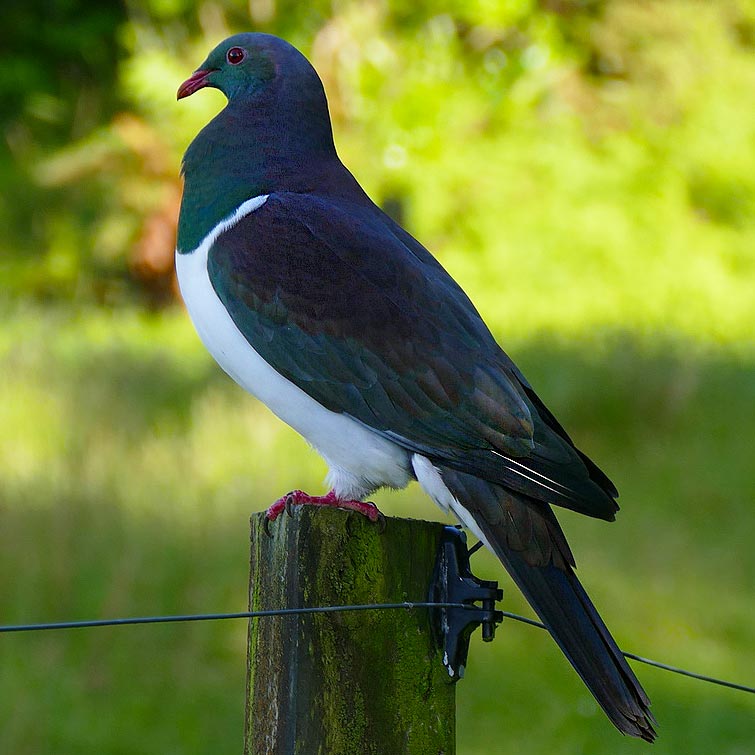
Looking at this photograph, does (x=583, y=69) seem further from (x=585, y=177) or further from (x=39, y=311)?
(x=39, y=311)

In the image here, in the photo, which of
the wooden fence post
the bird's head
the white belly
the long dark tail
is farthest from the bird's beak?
the wooden fence post

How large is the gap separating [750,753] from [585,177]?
8.65 metres

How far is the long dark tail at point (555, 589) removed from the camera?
2143 millimetres

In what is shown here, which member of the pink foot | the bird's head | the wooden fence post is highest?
the bird's head

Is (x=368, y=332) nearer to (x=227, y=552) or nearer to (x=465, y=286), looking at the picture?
(x=227, y=552)

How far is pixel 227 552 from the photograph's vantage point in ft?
17.4

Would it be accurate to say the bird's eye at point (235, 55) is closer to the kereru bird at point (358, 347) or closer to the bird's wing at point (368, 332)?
the kereru bird at point (358, 347)

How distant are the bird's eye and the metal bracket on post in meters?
1.33

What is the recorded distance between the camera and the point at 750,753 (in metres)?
4.63

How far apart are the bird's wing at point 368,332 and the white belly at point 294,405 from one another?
30 mm

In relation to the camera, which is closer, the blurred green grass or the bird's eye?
the bird's eye

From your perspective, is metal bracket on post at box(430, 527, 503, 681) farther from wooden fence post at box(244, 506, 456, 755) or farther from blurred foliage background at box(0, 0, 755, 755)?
blurred foliage background at box(0, 0, 755, 755)

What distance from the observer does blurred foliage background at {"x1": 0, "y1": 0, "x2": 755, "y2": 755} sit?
194 inches

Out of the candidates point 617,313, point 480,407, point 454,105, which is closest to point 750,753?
point 480,407
